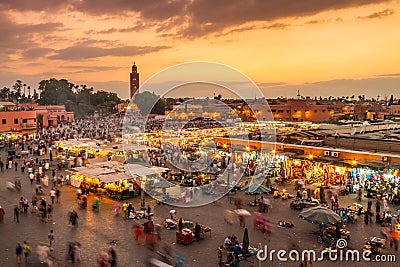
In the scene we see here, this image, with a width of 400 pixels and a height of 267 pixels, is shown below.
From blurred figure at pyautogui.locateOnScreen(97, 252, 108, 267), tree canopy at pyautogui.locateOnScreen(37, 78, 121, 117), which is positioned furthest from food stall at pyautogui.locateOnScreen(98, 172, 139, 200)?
tree canopy at pyautogui.locateOnScreen(37, 78, 121, 117)

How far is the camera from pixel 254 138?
26.7 meters

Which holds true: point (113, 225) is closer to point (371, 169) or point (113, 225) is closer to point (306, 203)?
point (306, 203)

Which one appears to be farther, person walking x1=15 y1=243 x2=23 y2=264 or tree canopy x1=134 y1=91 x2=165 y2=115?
tree canopy x1=134 y1=91 x2=165 y2=115

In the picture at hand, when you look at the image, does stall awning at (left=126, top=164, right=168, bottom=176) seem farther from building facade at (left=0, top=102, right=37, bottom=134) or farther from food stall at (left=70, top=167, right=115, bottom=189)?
building facade at (left=0, top=102, right=37, bottom=134)

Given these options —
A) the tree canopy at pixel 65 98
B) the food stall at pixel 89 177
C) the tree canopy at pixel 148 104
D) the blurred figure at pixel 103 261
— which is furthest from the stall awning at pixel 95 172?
the tree canopy at pixel 65 98

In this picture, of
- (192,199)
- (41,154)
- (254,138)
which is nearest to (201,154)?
(254,138)

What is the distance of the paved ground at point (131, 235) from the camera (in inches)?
412

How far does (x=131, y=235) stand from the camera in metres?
12.3

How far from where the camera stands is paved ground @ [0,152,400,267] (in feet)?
34.3

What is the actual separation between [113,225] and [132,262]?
11.3 feet

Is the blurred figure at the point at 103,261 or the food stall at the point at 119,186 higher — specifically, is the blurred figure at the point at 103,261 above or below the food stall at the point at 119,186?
below

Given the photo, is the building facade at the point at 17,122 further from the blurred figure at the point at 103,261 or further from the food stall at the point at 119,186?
the blurred figure at the point at 103,261

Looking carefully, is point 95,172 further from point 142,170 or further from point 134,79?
point 134,79

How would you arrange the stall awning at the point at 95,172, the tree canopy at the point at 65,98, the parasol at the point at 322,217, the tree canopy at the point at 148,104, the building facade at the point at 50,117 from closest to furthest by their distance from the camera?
the parasol at the point at 322,217 < the stall awning at the point at 95,172 < the building facade at the point at 50,117 < the tree canopy at the point at 148,104 < the tree canopy at the point at 65,98
